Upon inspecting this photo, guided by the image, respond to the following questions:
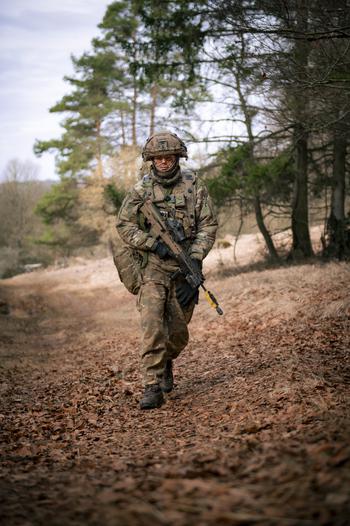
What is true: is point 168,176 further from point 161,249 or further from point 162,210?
point 161,249

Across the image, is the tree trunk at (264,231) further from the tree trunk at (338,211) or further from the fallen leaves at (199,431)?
the fallen leaves at (199,431)

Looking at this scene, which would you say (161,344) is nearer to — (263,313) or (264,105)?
(263,313)

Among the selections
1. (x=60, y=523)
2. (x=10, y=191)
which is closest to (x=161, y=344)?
(x=60, y=523)

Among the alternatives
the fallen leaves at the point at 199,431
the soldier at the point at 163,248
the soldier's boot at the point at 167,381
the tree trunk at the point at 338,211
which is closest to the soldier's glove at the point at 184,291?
the soldier at the point at 163,248

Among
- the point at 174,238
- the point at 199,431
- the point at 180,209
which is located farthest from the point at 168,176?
the point at 199,431

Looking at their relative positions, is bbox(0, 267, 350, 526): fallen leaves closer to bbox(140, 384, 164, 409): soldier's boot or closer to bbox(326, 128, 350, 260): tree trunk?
bbox(140, 384, 164, 409): soldier's boot

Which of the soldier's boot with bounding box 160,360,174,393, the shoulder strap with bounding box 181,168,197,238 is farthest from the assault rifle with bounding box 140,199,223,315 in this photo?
the soldier's boot with bounding box 160,360,174,393

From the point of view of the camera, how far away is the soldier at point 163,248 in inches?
218

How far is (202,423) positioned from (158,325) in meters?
1.27

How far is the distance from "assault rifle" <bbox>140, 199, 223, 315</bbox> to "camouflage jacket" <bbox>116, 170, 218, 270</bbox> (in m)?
0.10

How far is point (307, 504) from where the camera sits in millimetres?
2197

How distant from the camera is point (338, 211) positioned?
48.7 ft

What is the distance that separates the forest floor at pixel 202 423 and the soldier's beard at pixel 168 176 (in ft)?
7.71

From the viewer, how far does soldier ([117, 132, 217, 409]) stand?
553cm
